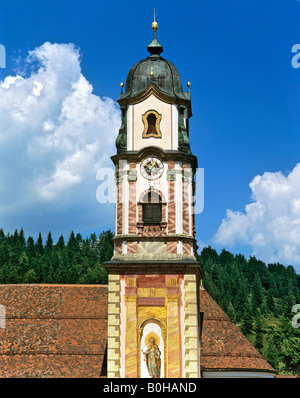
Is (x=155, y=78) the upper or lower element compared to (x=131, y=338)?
upper

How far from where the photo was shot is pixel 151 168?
3916cm

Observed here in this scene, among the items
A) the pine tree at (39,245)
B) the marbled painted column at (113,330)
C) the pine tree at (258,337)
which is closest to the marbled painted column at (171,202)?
the marbled painted column at (113,330)

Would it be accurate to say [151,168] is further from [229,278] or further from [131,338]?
[229,278]

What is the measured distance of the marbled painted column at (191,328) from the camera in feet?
118

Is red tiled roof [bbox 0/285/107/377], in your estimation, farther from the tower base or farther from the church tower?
the church tower

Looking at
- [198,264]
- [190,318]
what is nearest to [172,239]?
[198,264]

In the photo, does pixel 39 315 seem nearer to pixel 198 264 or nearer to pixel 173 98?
pixel 198 264

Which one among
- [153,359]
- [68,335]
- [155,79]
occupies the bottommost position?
[153,359]

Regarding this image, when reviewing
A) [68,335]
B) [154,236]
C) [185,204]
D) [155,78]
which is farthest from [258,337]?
[155,78]

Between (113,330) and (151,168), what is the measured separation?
917 cm

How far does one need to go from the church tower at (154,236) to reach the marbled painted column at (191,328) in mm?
52

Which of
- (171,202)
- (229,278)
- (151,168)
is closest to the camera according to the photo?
(171,202)

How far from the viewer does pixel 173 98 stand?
132 feet

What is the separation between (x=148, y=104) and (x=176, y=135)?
2.43 meters
